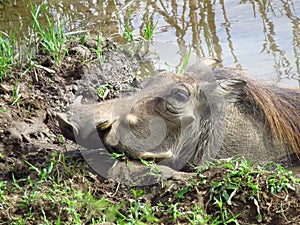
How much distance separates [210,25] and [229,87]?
10.8 feet

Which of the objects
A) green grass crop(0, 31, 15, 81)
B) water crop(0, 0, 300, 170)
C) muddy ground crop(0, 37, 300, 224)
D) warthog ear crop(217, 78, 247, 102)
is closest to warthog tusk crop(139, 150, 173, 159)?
muddy ground crop(0, 37, 300, 224)

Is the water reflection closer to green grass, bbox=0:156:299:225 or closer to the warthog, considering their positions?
the warthog

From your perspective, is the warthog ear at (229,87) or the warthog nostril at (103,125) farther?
the warthog ear at (229,87)

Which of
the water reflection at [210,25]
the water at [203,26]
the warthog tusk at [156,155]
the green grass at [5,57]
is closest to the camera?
the warthog tusk at [156,155]

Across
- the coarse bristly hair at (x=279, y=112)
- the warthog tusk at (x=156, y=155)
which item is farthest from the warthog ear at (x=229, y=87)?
the warthog tusk at (x=156, y=155)

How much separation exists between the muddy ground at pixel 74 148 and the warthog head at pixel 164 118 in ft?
0.90

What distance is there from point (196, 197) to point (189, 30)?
394cm

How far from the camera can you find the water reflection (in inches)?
236

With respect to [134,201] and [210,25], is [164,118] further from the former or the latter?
[210,25]

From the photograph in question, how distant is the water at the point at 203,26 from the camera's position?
5.86 metres

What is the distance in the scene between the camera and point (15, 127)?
4.14 m

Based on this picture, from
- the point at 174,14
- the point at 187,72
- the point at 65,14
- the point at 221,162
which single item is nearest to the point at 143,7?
the point at 174,14

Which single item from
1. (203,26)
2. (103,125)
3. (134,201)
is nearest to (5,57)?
(103,125)

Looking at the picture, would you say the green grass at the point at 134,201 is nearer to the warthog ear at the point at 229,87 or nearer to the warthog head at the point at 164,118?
the warthog head at the point at 164,118
